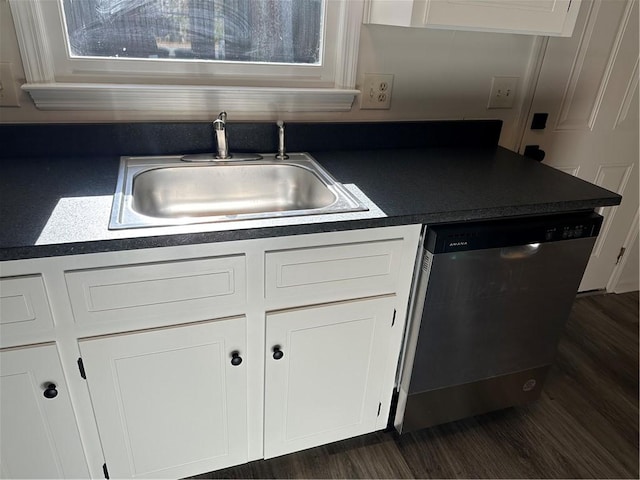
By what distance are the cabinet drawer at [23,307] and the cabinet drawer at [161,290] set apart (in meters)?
0.06

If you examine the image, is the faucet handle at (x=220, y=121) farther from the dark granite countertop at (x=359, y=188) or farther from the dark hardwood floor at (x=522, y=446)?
the dark hardwood floor at (x=522, y=446)

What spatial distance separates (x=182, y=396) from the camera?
118cm

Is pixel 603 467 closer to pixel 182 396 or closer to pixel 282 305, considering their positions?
pixel 282 305

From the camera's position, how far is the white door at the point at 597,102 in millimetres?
1797

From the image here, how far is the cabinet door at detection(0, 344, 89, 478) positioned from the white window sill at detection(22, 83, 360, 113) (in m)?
0.75

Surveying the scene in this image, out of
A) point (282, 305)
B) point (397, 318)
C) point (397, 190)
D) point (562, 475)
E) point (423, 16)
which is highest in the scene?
point (423, 16)

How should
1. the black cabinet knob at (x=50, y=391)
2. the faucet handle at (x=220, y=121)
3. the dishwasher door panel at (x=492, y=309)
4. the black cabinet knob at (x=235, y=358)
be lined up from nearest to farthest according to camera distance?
the black cabinet knob at (x=50, y=391), the black cabinet knob at (x=235, y=358), the dishwasher door panel at (x=492, y=309), the faucet handle at (x=220, y=121)

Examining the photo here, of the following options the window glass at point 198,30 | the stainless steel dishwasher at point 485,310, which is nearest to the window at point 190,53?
the window glass at point 198,30

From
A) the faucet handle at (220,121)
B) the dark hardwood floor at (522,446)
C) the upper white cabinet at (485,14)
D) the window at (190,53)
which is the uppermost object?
the upper white cabinet at (485,14)

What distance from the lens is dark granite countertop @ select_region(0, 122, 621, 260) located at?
939mm

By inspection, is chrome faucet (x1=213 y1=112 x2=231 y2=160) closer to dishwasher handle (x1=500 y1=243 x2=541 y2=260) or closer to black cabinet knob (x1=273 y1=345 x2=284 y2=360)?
black cabinet knob (x1=273 y1=345 x2=284 y2=360)

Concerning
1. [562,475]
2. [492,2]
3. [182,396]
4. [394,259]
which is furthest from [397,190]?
[562,475]

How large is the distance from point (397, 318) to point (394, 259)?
21 cm

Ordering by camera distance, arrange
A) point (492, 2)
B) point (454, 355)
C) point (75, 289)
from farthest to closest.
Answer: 1. point (454, 355)
2. point (492, 2)
3. point (75, 289)
